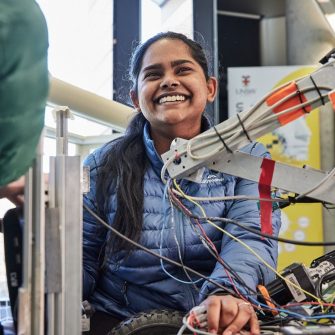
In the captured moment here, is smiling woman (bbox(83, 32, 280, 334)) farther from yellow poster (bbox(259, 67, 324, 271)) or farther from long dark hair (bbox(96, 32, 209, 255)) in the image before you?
yellow poster (bbox(259, 67, 324, 271))

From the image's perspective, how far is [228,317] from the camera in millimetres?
851

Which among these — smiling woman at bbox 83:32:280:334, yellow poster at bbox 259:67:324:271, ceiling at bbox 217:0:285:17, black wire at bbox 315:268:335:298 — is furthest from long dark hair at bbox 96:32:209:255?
ceiling at bbox 217:0:285:17

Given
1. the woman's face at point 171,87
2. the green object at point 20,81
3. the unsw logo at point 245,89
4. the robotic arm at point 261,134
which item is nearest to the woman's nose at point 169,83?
the woman's face at point 171,87

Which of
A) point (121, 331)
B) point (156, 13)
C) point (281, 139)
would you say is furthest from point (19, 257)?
point (281, 139)

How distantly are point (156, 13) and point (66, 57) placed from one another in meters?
1.12

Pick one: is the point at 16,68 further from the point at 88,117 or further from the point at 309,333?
the point at 88,117

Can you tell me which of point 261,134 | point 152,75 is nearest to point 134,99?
point 152,75

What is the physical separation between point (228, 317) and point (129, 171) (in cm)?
58

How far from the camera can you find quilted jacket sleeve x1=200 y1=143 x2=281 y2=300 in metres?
1.09

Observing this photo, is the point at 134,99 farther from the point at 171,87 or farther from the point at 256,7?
the point at 256,7

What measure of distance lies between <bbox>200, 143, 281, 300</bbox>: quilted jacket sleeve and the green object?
0.57 meters

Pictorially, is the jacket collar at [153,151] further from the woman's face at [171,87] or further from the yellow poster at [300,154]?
the yellow poster at [300,154]

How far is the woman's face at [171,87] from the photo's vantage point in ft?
4.39

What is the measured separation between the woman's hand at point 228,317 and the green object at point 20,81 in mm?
398
